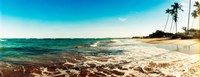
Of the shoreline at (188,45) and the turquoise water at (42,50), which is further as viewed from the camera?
the shoreline at (188,45)

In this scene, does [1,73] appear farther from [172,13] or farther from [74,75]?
[172,13]

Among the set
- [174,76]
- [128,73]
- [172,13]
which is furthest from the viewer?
[172,13]

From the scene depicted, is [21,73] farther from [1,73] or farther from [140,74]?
[140,74]

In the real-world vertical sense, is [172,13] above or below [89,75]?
above

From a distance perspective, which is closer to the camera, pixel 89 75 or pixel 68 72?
pixel 89 75

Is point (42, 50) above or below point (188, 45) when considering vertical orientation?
below

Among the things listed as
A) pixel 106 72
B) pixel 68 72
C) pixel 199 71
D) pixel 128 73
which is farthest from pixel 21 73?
pixel 199 71

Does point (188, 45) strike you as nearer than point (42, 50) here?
No

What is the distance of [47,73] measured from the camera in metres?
11.6

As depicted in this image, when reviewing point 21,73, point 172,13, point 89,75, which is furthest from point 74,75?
point 172,13

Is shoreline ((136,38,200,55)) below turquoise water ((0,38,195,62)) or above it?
above

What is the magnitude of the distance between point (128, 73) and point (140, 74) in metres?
0.59

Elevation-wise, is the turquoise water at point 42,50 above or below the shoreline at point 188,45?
below

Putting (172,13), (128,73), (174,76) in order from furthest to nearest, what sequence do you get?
1. (172,13)
2. (128,73)
3. (174,76)
